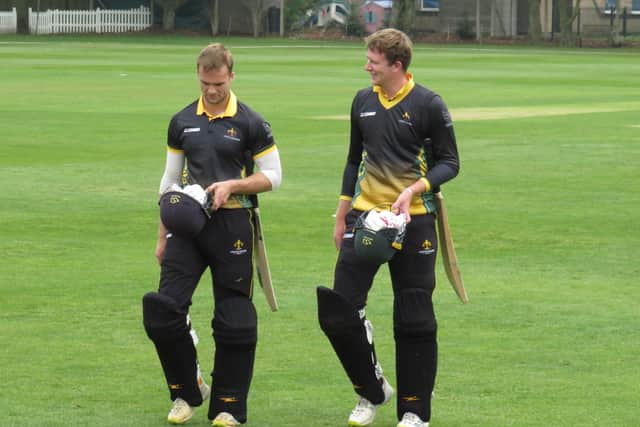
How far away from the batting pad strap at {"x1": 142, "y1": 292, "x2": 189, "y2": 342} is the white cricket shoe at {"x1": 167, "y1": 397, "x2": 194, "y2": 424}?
1.27 feet

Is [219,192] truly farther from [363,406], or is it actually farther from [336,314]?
[363,406]

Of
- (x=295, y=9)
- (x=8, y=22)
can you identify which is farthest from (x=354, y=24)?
(x=8, y=22)

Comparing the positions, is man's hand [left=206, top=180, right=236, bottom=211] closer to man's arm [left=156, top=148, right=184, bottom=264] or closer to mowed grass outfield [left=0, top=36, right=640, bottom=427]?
man's arm [left=156, top=148, right=184, bottom=264]

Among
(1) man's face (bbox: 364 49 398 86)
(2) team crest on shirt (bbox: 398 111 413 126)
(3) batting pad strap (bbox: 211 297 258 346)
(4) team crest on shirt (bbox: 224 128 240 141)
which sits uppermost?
(1) man's face (bbox: 364 49 398 86)

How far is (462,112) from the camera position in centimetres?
3052

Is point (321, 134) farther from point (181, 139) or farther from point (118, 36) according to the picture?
point (118, 36)

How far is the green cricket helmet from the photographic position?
7.38 meters

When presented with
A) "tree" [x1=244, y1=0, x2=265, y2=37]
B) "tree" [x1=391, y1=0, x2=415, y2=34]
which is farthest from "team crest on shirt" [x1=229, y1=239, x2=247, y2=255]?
"tree" [x1=244, y1=0, x2=265, y2=37]

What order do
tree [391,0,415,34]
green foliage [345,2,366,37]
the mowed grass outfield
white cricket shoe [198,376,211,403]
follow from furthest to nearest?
green foliage [345,2,366,37]
tree [391,0,415,34]
the mowed grass outfield
white cricket shoe [198,376,211,403]

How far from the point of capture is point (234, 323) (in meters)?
7.71

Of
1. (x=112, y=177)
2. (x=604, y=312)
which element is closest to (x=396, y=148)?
(x=604, y=312)

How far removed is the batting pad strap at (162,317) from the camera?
753cm

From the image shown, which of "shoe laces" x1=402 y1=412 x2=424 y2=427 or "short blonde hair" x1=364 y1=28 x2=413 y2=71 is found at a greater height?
"short blonde hair" x1=364 y1=28 x2=413 y2=71

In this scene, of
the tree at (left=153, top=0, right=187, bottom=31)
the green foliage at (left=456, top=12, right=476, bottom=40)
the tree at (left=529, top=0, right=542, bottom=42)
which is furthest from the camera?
the tree at (left=153, top=0, right=187, bottom=31)
